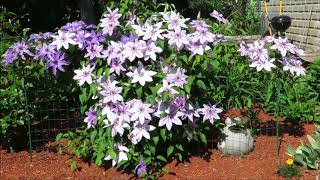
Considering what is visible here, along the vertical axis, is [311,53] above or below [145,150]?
above

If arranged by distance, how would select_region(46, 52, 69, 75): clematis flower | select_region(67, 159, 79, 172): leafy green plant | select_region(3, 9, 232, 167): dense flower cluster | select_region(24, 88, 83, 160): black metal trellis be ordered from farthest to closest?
select_region(24, 88, 83, 160): black metal trellis
select_region(67, 159, 79, 172): leafy green plant
select_region(46, 52, 69, 75): clematis flower
select_region(3, 9, 232, 167): dense flower cluster

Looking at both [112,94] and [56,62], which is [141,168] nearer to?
[112,94]

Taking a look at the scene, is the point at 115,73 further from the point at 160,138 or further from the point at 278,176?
the point at 278,176

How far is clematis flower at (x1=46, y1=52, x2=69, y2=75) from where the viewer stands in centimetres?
431

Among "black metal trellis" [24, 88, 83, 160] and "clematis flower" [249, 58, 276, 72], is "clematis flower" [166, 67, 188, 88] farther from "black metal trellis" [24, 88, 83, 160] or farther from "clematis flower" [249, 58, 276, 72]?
"black metal trellis" [24, 88, 83, 160]

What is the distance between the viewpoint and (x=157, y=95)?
13.5 ft

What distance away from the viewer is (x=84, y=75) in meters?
4.24

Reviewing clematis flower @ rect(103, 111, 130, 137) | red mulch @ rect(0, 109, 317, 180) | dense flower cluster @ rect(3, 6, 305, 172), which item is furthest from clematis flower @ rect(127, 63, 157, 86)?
red mulch @ rect(0, 109, 317, 180)

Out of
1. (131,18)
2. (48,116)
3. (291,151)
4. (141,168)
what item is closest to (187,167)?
(141,168)

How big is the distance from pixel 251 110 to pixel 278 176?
0.86m

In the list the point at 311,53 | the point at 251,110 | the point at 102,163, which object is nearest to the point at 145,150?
the point at 102,163

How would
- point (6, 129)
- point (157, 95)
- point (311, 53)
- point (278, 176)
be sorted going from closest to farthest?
point (157, 95), point (278, 176), point (6, 129), point (311, 53)

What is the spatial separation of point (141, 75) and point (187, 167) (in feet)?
3.67

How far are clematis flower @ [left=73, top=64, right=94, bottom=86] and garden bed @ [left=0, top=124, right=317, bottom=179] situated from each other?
0.95 m
